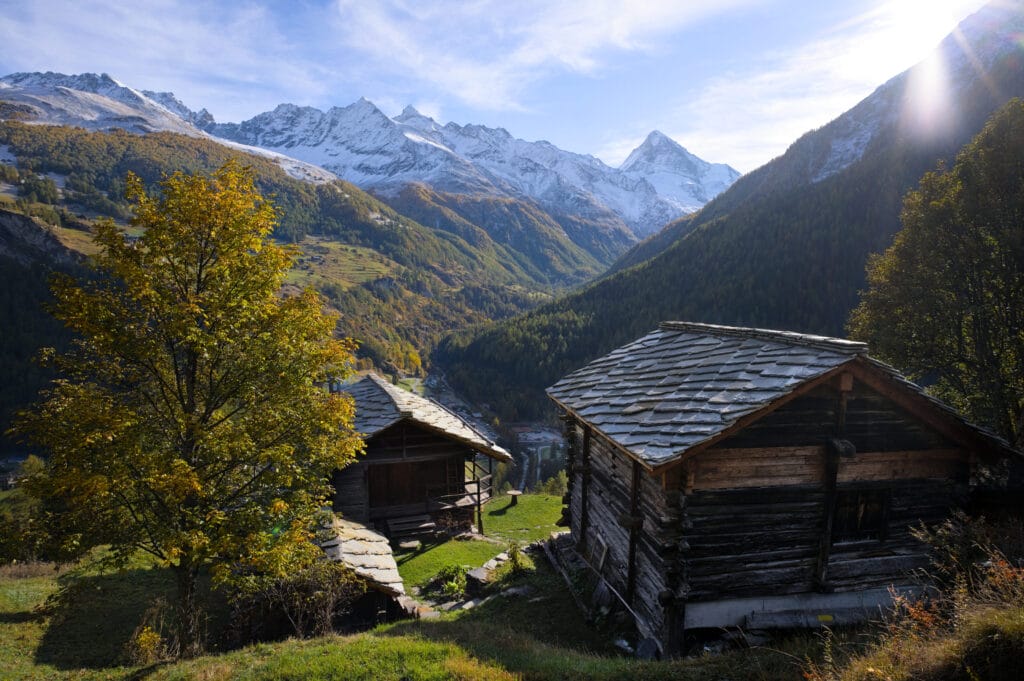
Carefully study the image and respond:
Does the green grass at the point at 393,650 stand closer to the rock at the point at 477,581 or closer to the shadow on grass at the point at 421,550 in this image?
the rock at the point at 477,581

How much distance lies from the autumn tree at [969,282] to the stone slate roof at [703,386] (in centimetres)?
878

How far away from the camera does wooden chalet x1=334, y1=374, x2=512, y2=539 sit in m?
20.7

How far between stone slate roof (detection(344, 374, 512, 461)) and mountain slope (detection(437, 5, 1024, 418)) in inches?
3533

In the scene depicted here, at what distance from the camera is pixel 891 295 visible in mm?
18188

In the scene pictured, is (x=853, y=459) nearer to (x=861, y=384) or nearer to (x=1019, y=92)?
(x=861, y=384)

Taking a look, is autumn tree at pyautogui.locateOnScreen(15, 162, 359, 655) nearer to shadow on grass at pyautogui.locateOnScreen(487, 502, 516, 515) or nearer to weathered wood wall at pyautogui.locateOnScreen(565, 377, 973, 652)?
weathered wood wall at pyautogui.locateOnScreen(565, 377, 973, 652)

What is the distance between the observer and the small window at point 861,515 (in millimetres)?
10883

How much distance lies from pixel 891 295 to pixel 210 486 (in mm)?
21946

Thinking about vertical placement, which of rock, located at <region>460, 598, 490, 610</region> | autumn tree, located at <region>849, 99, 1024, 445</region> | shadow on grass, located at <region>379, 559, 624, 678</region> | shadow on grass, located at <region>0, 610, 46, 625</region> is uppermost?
autumn tree, located at <region>849, 99, 1024, 445</region>

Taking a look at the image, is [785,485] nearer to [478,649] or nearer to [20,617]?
[478,649]

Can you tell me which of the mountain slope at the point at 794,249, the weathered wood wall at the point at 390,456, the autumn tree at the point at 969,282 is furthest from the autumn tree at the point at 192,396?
the mountain slope at the point at 794,249

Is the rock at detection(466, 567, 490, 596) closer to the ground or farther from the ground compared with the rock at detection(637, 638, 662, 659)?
closer to the ground

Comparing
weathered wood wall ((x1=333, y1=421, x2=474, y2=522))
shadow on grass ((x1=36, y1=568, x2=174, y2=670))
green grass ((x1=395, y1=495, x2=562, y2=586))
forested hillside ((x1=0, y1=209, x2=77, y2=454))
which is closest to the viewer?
shadow on grass ((x1=36, y1=568, x2=174, y2=670))

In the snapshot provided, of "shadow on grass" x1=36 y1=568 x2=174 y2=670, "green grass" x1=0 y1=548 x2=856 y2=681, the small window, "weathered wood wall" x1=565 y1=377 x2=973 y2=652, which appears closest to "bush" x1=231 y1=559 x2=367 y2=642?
"green grass" x1=0 y1=548 x2=856 y2=681
